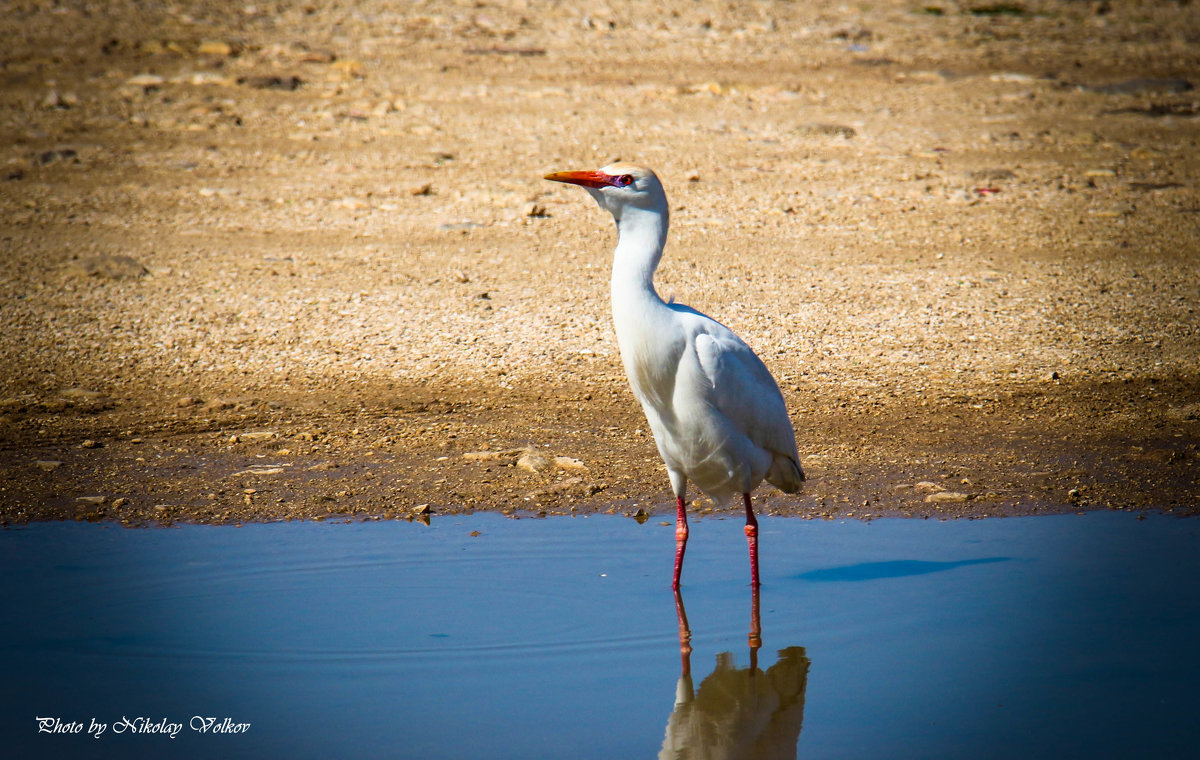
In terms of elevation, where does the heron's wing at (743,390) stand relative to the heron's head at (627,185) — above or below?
below

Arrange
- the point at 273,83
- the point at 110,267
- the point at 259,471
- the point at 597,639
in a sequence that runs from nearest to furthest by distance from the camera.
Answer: the point at 597,639
the point at 259,471
the point at 110,267
the point at 273,83

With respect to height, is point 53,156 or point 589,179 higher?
point 589,179

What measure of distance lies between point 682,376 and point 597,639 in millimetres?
1160

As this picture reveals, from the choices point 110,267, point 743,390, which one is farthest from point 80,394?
point 743,390

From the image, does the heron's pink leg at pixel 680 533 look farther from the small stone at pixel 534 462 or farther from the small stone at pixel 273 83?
the small stone at pixel 273 83

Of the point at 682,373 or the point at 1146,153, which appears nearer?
the point at 682,373

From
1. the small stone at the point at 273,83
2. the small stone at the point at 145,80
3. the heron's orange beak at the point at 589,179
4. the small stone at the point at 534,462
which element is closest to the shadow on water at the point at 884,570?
the small stone at the point at 534,462

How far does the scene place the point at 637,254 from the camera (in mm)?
5152

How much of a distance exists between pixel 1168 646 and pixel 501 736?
2674mm

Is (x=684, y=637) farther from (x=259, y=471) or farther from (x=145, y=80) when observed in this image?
(x=145, y=80)

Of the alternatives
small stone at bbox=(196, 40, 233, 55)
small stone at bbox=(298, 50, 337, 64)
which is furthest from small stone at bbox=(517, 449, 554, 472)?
small stone at bbox=(196, 40, 233, 55)

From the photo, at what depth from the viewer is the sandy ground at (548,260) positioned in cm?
669

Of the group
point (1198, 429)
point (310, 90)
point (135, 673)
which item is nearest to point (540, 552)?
point (135, 673)

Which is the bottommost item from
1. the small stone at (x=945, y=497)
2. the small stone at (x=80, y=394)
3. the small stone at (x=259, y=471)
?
the small stone at (x=80, y=394)
